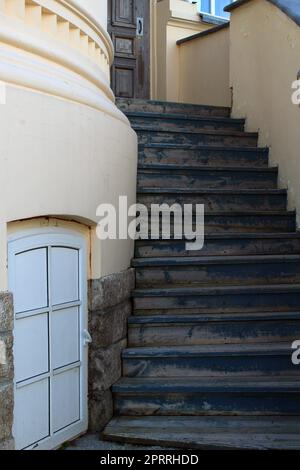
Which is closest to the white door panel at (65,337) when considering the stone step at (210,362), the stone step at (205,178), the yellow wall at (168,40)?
the stone step at (210,362)

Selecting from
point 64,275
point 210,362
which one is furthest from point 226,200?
point 64,275

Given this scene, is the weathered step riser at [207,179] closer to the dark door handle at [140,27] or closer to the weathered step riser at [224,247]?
the weathered step riser at [224,247]

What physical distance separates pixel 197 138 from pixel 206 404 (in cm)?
299

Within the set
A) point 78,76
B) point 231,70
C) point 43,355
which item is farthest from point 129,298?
point 231,70

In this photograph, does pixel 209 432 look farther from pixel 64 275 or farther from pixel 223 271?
pixel 223 271

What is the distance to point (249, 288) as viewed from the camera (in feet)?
15.6

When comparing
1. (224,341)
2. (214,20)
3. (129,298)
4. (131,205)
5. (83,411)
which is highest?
(214,20)

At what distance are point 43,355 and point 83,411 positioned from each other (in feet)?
2.12

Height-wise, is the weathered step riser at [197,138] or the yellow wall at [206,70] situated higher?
the yellow wall at [206,70]

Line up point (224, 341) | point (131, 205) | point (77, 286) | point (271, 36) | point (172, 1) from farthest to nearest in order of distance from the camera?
point (172, 1) → point (271, 36) → point (131, 205) → point (224, 341) → point (77, 286)

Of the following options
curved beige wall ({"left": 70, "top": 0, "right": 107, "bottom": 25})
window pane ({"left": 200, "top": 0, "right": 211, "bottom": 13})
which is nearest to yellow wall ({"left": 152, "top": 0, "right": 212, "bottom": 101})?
window pane ({"left": 200, "top": 0, "right": 211, "bottom": 13})

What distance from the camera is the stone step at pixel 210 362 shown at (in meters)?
4.33

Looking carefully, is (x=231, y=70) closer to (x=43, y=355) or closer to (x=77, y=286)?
(x=77, y=286)

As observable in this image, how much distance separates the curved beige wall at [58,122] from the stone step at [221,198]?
96 cm
